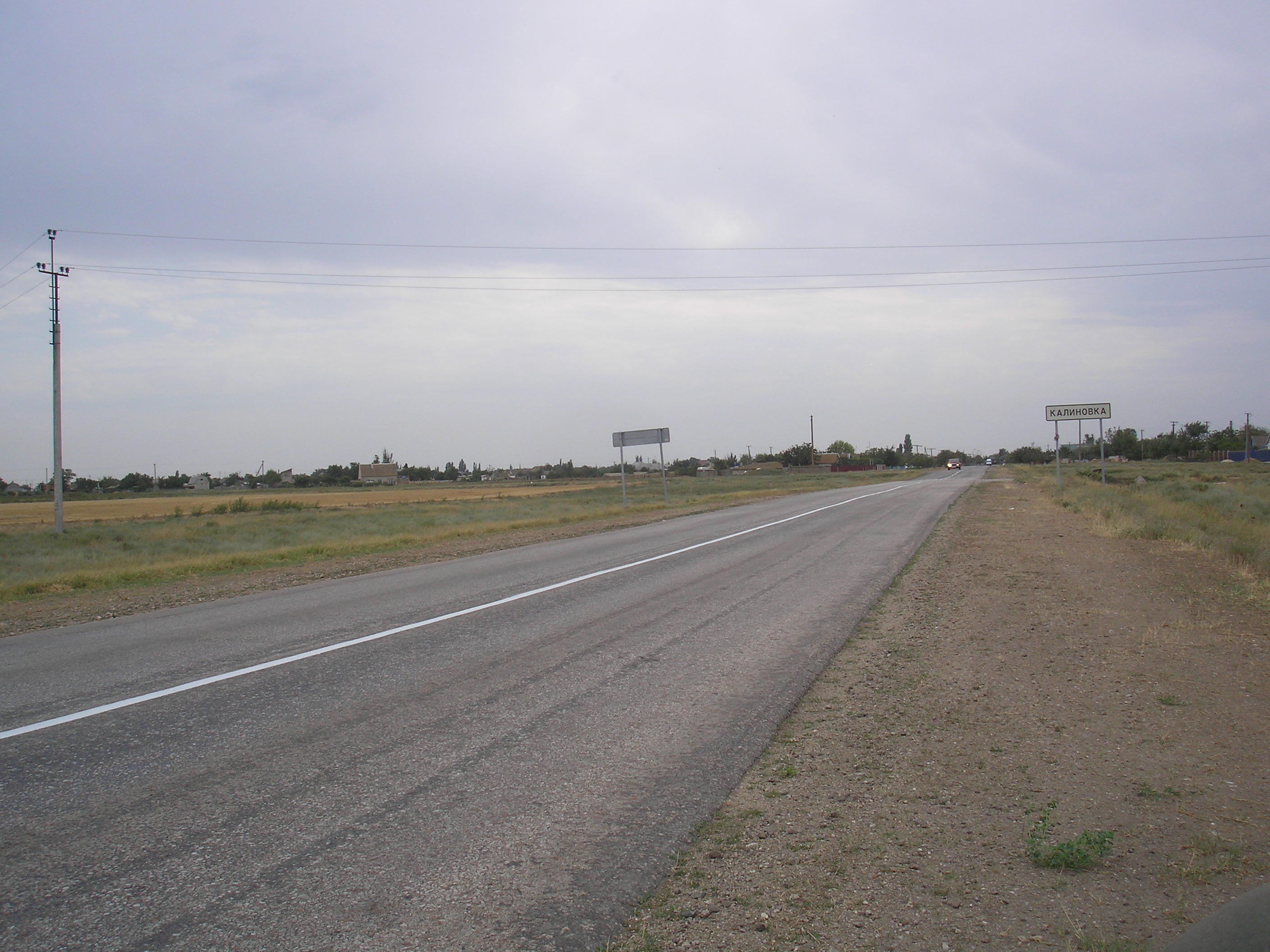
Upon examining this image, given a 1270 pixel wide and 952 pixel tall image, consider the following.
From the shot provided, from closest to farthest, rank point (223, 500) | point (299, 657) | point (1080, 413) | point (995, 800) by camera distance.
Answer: point (995, 800) → point (299, 657) → point (1080, 413) → point (223, 500)

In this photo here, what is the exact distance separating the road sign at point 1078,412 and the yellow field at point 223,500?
167ft

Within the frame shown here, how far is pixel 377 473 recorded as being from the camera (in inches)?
6959

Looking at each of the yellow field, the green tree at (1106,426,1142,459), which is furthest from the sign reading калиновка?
the green tree at (1106,426,1142,459)

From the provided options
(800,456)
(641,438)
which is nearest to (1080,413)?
(641,438)

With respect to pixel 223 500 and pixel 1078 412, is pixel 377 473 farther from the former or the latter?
pixel 1078 412

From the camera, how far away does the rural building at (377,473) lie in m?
173

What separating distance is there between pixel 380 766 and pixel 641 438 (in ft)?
96.7

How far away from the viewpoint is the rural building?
17262 centimetres

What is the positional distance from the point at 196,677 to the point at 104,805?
2.54 m

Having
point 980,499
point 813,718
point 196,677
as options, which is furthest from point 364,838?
point 980,499

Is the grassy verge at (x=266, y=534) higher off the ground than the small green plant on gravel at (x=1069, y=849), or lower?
lower

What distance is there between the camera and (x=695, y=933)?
271 cm

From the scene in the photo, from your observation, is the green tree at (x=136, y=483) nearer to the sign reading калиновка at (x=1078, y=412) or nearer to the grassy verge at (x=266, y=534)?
the grassy verge at (x=266, y=534)

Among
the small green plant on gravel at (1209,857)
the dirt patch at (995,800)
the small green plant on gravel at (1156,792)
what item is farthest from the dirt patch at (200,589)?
the small green plant on gravel at (1209,857)
